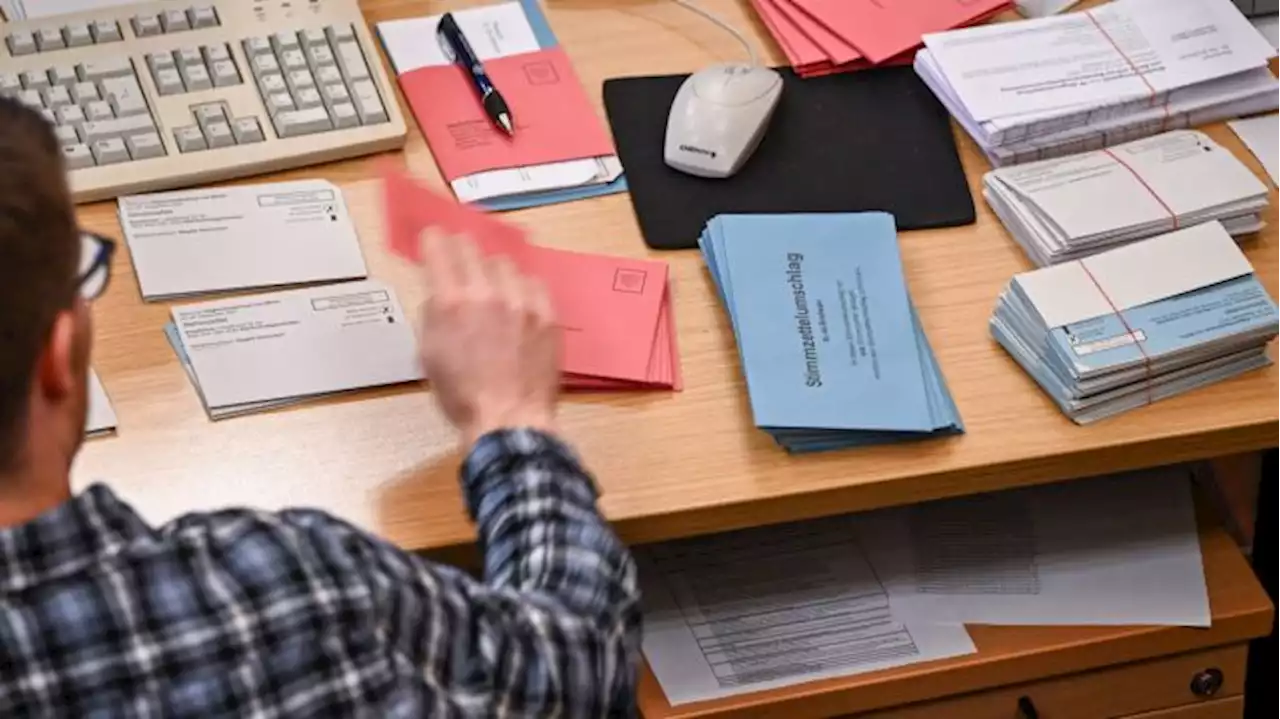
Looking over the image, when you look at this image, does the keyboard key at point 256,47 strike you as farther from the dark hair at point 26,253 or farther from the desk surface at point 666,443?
the dark hair at point 26,253

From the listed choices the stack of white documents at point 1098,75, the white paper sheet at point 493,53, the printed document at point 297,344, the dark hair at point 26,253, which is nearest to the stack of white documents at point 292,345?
the printed document at point 297,344

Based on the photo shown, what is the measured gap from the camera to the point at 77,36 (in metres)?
1.46

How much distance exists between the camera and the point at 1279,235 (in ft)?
4.60

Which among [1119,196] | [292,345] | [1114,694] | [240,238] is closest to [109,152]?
[240,238]

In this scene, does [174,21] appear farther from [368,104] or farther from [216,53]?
[368,104]

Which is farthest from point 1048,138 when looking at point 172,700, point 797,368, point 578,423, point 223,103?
point 172,700

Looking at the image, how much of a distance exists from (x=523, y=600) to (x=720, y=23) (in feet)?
2.31

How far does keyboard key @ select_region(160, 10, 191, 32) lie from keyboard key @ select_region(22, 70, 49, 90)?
0.10 meters

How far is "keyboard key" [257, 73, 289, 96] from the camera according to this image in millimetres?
1442

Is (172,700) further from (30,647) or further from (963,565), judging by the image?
(963,565)

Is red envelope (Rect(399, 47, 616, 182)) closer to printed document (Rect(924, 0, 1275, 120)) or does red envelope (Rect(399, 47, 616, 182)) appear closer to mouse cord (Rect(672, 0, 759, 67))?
mouse cord (Rect(672, 0, 759, 67))

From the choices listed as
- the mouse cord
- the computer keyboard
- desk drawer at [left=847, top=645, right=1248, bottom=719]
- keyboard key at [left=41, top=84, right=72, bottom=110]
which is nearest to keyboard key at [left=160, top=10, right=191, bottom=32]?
the computer keyboard

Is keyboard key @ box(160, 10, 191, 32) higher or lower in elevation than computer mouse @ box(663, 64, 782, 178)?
higher

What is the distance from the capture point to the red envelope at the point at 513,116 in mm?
1435
